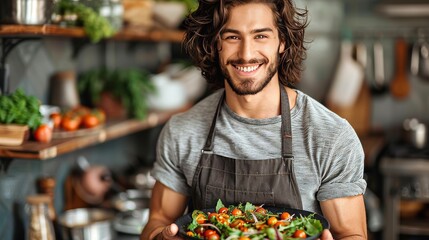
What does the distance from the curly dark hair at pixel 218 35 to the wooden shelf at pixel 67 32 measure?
53 cm

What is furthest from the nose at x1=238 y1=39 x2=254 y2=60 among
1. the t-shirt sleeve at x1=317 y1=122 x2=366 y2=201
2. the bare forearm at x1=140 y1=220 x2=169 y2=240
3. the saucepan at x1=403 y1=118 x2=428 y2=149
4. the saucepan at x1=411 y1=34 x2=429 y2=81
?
the saucepan at x1=411 y1=34 x2=429 y2=81

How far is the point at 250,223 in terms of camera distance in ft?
6.95

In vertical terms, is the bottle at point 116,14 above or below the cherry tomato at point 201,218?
above

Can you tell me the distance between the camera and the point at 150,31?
3.95m

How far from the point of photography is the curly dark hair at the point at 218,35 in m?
2.30

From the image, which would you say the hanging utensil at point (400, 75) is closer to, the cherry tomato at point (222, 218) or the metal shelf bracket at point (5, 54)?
the metal shelf bracket at point (5, 54)

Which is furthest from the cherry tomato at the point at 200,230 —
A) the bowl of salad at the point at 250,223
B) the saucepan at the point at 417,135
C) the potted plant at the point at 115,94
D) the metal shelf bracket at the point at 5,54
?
the saucepan at the point at 417,135

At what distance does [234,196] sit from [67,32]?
1039 mm

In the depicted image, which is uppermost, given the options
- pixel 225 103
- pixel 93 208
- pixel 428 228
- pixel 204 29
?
pixel 204 29

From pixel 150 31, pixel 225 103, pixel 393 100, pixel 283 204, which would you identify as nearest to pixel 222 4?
pixel 225 103

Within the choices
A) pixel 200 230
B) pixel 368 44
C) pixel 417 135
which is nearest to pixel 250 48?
pixel 200 230

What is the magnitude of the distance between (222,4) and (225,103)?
0.38 meters

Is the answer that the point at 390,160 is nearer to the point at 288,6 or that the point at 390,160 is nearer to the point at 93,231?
the point at 93,231

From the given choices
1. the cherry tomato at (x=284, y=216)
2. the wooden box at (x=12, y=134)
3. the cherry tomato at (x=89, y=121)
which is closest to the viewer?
the cherry tomato at (x=284, y=216)
